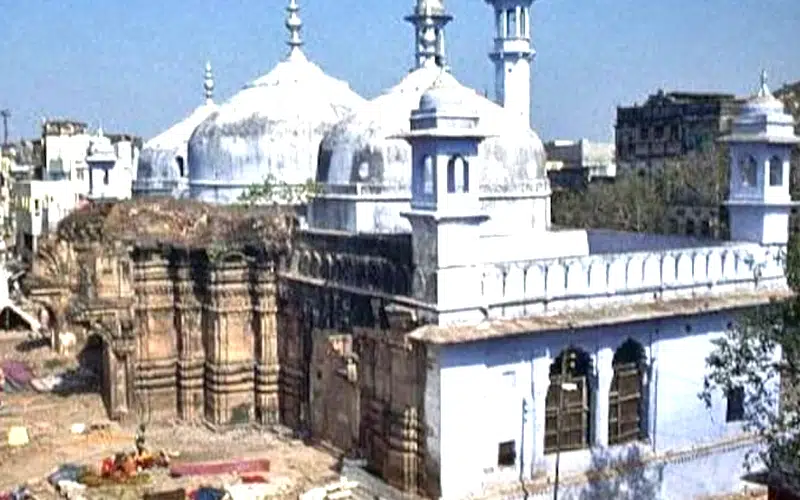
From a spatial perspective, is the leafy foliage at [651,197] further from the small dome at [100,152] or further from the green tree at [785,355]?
the green tree at [785,355]

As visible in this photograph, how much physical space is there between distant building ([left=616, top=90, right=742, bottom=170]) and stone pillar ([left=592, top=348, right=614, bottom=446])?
112 feet

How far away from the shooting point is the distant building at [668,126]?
4922 centimetres

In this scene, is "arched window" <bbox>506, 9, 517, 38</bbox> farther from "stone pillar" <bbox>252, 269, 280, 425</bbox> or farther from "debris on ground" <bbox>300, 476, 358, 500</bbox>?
"debris on ground" <bbox>300, 476, 358, 500</bbox>

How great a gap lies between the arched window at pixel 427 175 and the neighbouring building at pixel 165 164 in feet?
42.8

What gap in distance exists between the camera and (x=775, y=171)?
17.0 meters

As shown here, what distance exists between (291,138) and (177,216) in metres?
3.82

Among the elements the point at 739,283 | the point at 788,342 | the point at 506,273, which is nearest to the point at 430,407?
the point at 506,273

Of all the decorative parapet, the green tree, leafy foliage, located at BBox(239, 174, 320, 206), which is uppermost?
leafy foliage, located at BBox(239, 174, 320, 206)

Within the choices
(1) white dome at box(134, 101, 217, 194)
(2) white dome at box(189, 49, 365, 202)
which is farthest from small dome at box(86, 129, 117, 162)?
(2) white dome at box(189, 49, 365, 202)

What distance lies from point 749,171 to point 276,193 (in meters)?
A: 9.37

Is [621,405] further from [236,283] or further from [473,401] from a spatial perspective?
[236,283]

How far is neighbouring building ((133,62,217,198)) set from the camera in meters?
26.5

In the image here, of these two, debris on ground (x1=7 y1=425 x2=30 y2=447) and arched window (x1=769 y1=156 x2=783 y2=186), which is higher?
arched window (x1=769 y1=156 x2=783 y2=186)

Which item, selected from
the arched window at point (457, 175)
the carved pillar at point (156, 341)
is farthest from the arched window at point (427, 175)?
the carved pillar at point (156, 341)
